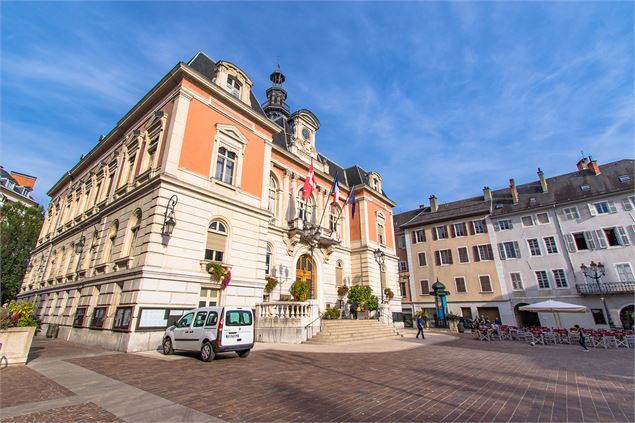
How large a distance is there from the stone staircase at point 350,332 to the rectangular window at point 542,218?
24.7 meters

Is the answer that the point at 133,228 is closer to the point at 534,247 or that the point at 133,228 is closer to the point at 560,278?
the point at 534,247

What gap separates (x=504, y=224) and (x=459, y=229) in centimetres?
506

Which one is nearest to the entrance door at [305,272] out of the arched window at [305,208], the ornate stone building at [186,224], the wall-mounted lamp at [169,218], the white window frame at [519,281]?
the ornate stone building at [186,224]

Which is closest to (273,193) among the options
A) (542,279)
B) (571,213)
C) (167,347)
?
(167,347)

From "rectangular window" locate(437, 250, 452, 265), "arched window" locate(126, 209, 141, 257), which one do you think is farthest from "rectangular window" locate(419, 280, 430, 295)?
"arched window" locate(126, 209, 141, 257)

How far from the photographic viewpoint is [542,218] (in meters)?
32.4

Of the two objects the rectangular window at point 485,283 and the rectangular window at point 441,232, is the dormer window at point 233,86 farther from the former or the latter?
the rectangular window at point 485,283

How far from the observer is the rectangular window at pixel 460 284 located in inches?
1373

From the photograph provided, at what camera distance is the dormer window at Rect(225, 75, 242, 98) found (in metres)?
18.6

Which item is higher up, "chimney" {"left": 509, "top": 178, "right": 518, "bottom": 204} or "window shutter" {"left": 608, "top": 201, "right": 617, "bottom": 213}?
"chimney" {"left": 509, "top": 178, "right": 518, "bottom": 204}

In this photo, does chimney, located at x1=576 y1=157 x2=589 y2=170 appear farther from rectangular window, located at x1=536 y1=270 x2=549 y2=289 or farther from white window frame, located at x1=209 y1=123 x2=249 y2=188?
white window frame, located at x1=209 y1=123 x2=249 y2=188

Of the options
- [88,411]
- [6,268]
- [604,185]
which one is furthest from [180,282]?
[604,185]

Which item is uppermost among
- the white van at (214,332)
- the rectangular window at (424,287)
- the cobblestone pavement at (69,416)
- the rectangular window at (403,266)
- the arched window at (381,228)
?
the arched window at (381,228)

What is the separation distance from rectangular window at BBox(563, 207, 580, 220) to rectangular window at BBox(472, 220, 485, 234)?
26.6ft
